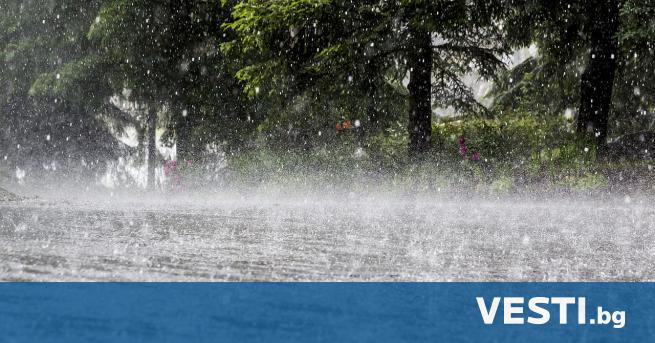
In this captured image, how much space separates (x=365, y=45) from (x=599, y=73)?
14.9 feet

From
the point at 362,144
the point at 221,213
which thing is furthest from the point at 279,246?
the point at 362,144

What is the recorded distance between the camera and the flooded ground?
4.55 m

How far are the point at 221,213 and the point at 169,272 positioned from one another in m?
6.39

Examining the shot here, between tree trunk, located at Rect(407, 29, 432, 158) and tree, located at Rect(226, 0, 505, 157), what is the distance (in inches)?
0.8

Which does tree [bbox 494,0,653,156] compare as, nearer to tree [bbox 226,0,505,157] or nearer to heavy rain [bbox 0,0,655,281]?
heavy rain [bbox 0,0,655,281]

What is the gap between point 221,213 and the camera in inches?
424

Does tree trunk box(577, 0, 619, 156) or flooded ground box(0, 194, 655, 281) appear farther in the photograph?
tree trunk box(577, 0, 619, 156)

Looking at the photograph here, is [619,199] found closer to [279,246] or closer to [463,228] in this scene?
[463,228]

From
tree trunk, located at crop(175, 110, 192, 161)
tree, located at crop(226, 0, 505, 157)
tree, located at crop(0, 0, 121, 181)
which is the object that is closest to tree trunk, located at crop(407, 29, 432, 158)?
tree, located at crop(226, 0, 505, 157)
